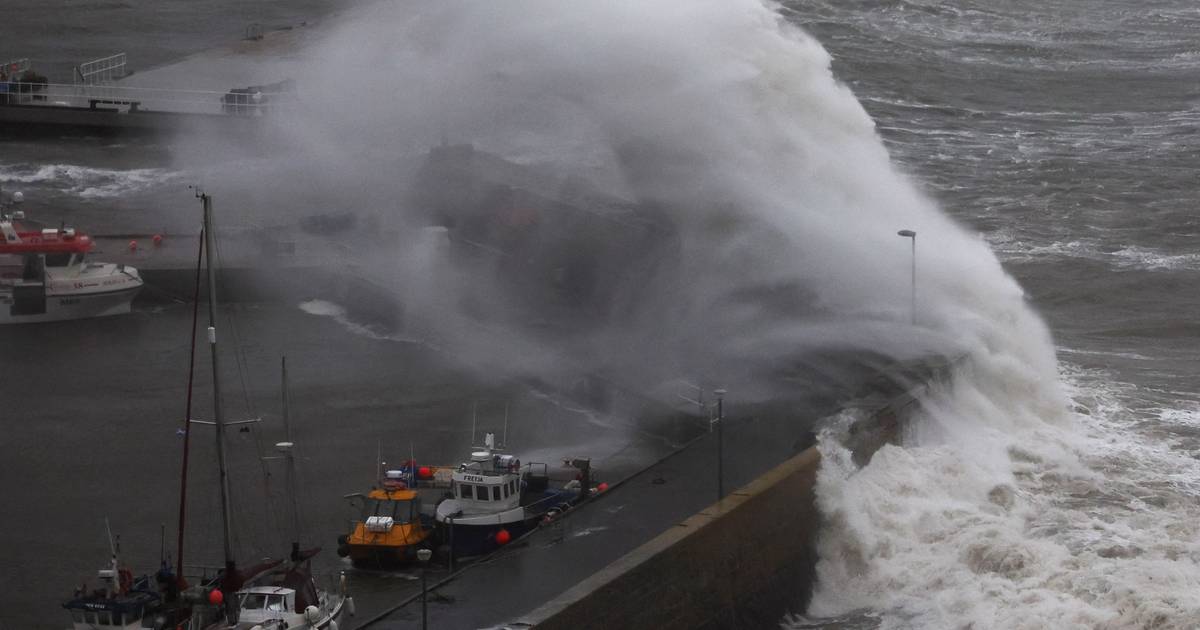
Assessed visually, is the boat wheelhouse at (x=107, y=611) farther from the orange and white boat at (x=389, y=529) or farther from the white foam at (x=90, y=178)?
the white foam at (x=90, y=178)

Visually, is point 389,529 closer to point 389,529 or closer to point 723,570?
point 389,529

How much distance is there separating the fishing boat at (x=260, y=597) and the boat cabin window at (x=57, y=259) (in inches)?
575

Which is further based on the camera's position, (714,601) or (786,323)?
(786,323)

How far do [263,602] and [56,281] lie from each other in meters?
16.6

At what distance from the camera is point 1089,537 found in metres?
21.6

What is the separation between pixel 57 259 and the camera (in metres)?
31.4

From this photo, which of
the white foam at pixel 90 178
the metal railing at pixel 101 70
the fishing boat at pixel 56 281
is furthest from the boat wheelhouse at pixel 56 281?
the metal railing at pixel 101 70

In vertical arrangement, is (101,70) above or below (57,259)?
above

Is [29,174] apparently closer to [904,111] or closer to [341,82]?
[341,82]

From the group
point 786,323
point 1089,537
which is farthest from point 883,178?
point 1089,537

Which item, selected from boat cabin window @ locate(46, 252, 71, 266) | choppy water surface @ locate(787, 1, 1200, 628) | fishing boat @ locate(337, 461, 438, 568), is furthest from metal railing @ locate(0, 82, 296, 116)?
fishing boat @ locate(337, 461, 438, 568)

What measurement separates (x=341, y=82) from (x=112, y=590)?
31531mm

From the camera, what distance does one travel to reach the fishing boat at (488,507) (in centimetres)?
1947

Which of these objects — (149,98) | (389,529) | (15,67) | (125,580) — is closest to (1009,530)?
(389,529)
